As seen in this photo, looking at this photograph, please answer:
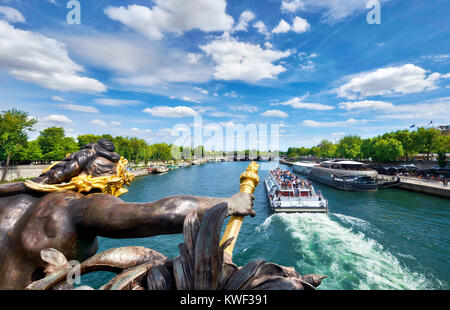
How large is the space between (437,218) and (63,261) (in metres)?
29.0

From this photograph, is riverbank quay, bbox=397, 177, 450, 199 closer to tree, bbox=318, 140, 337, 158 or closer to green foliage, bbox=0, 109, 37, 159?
tree, bbox=318, 140, 337, 158

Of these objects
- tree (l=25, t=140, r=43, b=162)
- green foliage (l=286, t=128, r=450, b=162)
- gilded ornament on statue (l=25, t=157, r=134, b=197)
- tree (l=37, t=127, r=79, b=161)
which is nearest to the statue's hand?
gilded ornament on statue (l=25, t=157, r=134, b=197)

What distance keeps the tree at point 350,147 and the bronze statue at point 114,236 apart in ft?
249

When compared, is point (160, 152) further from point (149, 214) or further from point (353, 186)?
point (149, 214)

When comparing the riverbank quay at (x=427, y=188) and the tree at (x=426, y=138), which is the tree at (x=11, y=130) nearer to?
the riverbank quay at (x=427, y=188)

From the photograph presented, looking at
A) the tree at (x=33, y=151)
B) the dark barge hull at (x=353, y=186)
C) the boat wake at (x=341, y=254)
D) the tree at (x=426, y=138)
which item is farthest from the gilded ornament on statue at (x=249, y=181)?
the tree at (x=426, y=138)

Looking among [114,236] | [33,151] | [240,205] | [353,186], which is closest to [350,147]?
[353,186]

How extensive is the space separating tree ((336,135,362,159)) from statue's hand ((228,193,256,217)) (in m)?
75.6

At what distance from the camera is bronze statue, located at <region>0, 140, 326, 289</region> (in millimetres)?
1799

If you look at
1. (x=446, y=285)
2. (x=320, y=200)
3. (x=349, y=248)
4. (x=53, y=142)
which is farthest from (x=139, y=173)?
(x=446, y=285)

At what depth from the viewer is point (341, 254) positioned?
518 inches

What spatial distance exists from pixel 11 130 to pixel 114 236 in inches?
2005

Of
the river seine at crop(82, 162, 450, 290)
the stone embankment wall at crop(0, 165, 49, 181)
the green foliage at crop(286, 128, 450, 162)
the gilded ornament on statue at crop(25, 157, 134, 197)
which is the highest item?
the green foliage at crop(286, 128, 450, 162)

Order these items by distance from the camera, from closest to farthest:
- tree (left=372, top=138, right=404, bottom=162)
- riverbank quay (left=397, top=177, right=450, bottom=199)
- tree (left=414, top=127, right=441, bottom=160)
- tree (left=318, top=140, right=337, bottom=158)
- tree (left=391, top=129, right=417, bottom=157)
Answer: riverbank quay (left=397, top=177, right=450, bottom=199) < tree (left=414, top=127, right=441, bottom=160) < tree (left=372, top=138, right=404, bottom=162) < tree (left=391, top=129, right=417, bottom=157) < tree (left=318, top=140, right=337, bottom=158)
